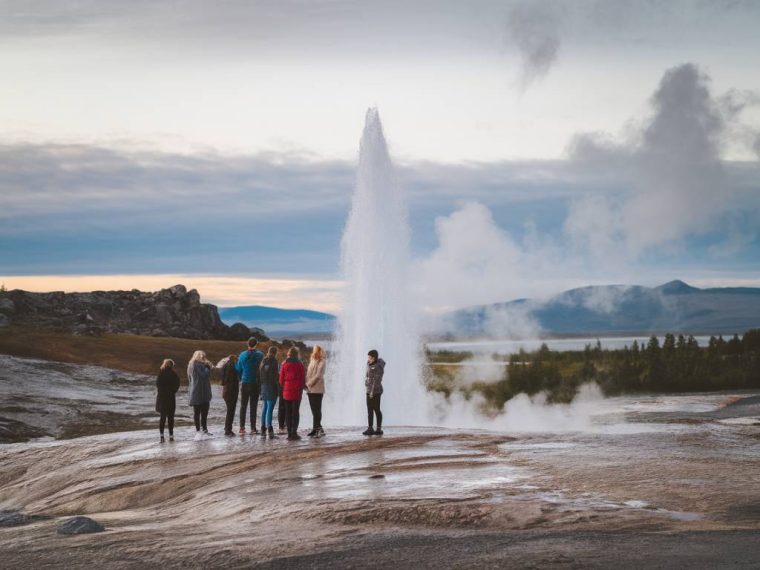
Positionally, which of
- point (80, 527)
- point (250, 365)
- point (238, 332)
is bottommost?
point (80, 527)

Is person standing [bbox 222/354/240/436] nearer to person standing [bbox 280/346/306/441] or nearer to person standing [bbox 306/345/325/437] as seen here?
person standing [bbox 280/346/306/441]

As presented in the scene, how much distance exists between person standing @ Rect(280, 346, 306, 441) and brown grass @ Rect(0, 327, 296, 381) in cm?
3557

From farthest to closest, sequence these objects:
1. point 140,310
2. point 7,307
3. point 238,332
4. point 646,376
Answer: point 238,332
point 140,310
point 646,376
point 7,307

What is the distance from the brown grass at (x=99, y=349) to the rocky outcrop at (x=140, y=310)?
39.2 ft

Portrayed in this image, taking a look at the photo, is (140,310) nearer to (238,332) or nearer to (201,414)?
(238,332)

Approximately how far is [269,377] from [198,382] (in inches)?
85.1

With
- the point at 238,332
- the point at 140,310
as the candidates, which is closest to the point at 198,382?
the point at 140,310

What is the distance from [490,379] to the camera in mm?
85000

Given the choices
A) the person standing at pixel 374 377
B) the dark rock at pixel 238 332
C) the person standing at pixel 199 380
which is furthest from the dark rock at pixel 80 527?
the dark rock at pixel 238 332

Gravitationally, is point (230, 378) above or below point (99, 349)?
below

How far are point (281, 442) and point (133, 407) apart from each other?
2029 cm

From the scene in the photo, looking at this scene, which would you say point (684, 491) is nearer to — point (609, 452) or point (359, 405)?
point (609, 452)

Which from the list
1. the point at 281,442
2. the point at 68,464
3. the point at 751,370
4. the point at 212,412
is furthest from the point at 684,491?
the point at 751,370

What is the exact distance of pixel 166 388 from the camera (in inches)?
937
